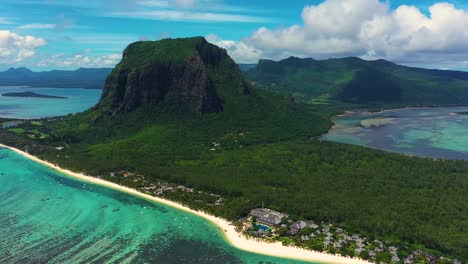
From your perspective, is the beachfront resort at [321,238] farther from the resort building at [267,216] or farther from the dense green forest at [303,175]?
the dense green forest at [303,175]

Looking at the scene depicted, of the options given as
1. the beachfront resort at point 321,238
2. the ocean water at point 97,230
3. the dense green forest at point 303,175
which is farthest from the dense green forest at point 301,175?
the ocean water at point 97,230

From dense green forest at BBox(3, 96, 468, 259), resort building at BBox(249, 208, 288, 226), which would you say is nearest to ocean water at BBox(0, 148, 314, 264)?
resort building at BBox(249, 208, 288, 226)

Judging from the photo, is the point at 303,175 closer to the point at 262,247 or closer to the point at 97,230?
the point at 262,247

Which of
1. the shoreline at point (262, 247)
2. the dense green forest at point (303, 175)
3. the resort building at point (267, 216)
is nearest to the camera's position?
the shoreline at point (262, 247)

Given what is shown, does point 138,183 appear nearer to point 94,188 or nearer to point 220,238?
point 94,188

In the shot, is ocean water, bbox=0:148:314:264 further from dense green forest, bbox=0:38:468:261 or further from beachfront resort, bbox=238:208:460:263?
dense green forest, bbox=0:38:468:261
